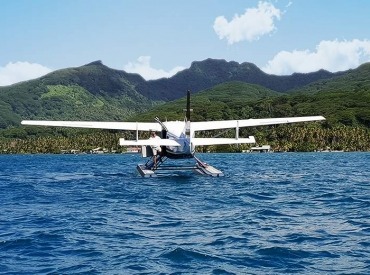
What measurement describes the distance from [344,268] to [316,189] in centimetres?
1844

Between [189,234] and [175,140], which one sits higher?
[175,140]

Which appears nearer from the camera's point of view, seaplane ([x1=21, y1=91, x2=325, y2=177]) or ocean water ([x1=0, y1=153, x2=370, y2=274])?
ocean water ([x1=0, y1=153, x2=370, y2=274])

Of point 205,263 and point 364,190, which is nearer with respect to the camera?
point 205,263

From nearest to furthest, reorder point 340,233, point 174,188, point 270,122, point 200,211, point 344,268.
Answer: point 344,268, point 340,233, point 200,211, point 174,188, point 270,122

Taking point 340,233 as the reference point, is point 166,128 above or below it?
above

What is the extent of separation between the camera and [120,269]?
1167 cm

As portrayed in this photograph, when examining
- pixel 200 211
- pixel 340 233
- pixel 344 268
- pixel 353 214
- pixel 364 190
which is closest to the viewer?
pixel 344 268

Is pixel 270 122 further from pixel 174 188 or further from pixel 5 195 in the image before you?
pixel 5 195

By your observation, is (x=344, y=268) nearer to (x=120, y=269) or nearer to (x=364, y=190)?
(x=120, y=269)

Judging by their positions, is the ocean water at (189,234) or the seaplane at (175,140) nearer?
the ocean water at (189,234)

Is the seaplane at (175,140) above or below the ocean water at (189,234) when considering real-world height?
above

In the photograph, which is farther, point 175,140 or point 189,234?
point 175,140

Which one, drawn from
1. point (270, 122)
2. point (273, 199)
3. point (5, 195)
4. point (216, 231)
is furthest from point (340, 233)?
point (270, 122)

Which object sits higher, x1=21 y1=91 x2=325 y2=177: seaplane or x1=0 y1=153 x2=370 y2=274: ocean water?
x1=21 y1=91 x2=325 y2=177: seaplane
